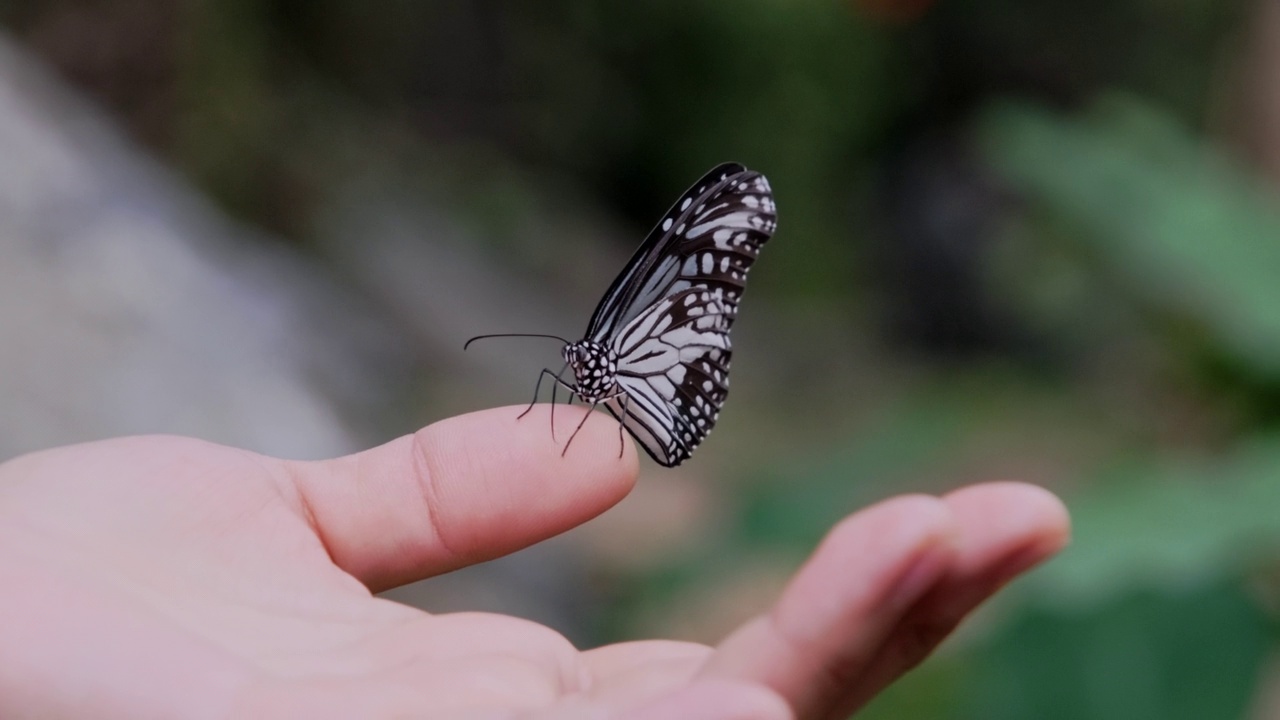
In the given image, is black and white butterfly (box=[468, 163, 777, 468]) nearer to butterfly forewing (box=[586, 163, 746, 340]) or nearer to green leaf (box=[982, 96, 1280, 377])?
butterfly forewing (box=[586, 163, 746, 340])

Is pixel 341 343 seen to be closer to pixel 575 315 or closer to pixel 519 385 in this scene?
pixel 519 385

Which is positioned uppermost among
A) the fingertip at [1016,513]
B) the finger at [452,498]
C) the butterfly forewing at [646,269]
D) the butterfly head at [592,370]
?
the butterfly forewing at [646,269]

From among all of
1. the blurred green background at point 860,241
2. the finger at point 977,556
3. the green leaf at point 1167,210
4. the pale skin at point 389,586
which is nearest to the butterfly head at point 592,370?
the pale skin at point 389,586

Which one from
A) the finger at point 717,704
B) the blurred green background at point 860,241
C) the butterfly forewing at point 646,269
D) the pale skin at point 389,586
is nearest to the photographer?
the finger at point 717,704

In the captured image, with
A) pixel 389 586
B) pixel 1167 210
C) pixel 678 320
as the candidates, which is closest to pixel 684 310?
pixel 678 320

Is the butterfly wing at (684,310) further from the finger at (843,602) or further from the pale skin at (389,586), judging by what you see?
the finger at (843,602)

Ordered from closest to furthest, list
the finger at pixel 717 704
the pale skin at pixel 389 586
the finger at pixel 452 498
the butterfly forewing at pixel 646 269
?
the finger at pixel 717 704 → the pale skin at pixel 389 586 → the finger at pixel 452 498 → the butterfly forewing at pixel 646 269

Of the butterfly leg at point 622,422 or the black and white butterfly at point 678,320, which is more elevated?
the black and white butterfly at point 678,320
